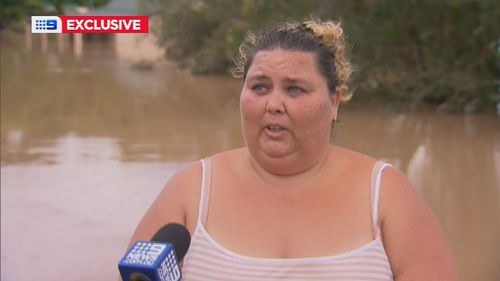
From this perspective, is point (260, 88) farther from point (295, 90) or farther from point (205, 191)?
point (205, 191)

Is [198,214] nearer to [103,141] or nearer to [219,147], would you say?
[219,147]

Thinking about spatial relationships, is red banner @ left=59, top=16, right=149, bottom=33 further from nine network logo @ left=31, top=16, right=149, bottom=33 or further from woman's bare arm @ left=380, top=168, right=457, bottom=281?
woman's bare arm @ left=380, top=168, right=457, bottom=281

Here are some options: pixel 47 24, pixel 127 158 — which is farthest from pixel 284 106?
pixel 127 158

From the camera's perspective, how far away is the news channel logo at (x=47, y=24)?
9.72 feet

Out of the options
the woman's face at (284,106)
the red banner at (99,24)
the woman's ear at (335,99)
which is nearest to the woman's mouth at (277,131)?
the woman's face at (284,106)

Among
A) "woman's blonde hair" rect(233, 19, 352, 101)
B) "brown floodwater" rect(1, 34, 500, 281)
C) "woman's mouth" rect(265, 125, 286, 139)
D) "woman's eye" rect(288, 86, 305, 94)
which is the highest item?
"woman's blonde hair" rect(233, 19, 352, 101)

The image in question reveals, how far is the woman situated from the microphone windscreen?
0.12 meters

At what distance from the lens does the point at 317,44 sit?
4.93 ft

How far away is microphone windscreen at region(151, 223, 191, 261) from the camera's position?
1295mm

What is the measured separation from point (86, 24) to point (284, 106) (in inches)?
68.8

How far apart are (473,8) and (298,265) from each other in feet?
34.1

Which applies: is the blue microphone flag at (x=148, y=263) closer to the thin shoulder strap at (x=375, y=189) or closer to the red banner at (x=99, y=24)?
the thin shoulder strap at (x=375, y=189)

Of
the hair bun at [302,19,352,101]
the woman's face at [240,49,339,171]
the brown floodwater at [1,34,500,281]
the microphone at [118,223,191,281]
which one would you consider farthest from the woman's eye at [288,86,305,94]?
the brown floodwater at [1,34,500,281]

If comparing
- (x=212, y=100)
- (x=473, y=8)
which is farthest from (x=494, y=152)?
(x=212, y=100)
